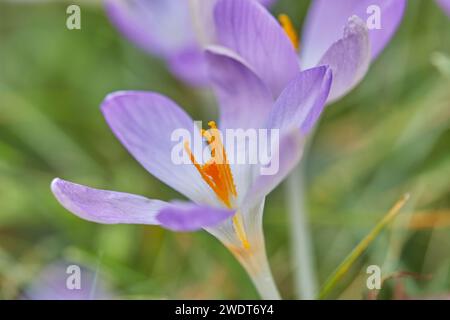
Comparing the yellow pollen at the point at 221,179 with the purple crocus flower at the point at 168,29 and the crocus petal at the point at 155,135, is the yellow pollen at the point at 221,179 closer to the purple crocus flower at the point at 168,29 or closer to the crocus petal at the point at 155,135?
the crocus petal at the point at 155,135

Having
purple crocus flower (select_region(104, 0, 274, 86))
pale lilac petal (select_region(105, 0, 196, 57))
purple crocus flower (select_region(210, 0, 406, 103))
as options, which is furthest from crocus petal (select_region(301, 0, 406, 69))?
pale lilac petal (select_region(105, 0, 196, 57))

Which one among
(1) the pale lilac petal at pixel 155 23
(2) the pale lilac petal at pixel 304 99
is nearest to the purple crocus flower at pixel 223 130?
(2) the pale lilac petal at pixel 304 99

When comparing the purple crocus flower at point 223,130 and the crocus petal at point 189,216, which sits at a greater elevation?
the purple crocus flower at point 223,130

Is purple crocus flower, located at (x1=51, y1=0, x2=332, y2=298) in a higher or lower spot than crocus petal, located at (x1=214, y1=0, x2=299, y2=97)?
lower

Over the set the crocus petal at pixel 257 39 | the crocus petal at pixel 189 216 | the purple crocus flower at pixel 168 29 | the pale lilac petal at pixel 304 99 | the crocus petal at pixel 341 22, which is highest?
the purple crocus flower at pixel 168 29

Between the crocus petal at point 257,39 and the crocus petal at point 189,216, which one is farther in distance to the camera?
the crocus petal at point 257,39

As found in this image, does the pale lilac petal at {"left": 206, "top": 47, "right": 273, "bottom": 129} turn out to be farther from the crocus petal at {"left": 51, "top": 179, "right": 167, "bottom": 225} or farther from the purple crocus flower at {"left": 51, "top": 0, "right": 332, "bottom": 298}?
the crocus petal at {"left": 51, "top": 179, "right": 167, "bottom": 225}

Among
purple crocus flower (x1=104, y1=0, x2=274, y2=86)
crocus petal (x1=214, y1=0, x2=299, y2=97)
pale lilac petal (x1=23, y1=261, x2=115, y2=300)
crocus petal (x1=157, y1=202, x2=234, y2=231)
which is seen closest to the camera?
crocus petal (x1=157, y1=202, x2=234, y2=231)
